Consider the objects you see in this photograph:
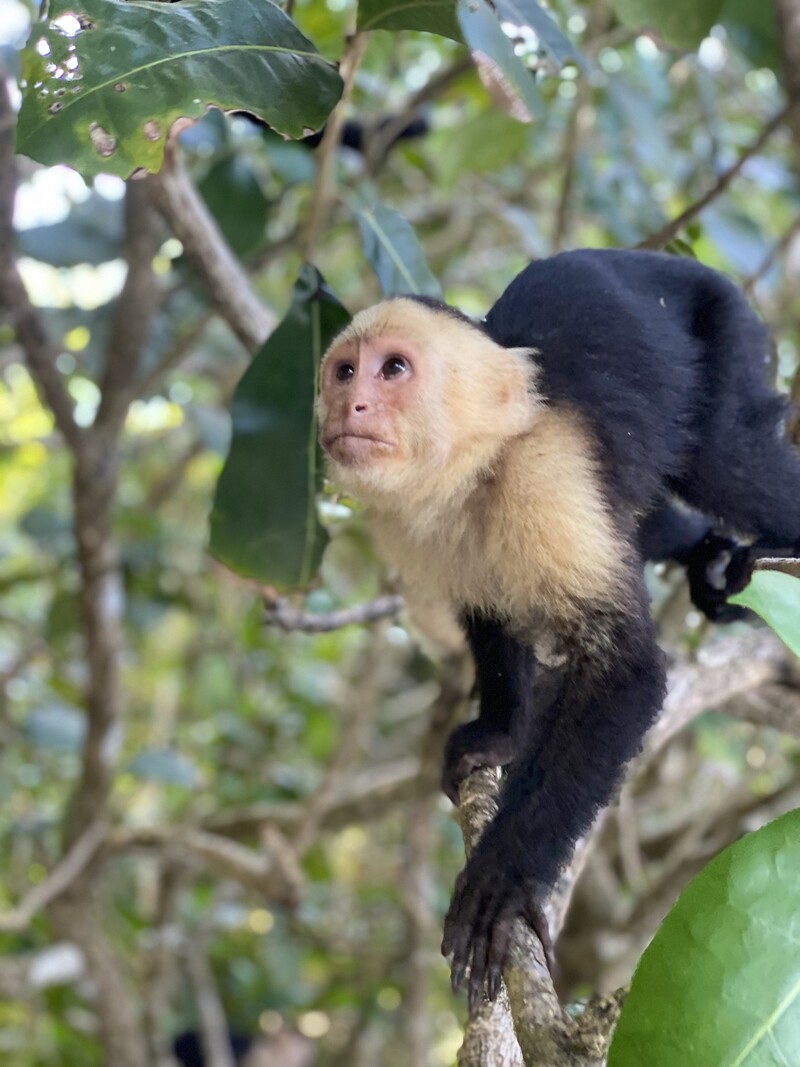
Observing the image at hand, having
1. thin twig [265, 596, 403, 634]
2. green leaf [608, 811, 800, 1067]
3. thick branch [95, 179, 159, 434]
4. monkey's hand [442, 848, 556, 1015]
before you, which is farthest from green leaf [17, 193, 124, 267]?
green leaf [608, 811, 800, 1067]

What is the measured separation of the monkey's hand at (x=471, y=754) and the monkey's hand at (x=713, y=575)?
0.39 meters

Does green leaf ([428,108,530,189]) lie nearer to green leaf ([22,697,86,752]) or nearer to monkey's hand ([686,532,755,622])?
monkey's hand ([686,532,755,622])

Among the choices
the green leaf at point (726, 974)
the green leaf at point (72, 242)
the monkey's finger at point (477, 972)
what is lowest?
the monkey's finger at point (477, 972)

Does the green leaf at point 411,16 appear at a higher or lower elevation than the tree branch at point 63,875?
higher

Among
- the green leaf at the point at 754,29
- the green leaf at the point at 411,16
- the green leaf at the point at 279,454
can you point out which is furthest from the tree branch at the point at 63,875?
the green leaf at the point at 754,29

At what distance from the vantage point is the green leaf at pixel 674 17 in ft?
5.09

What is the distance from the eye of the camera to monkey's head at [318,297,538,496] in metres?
1.22

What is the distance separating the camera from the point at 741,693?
5.48 feet

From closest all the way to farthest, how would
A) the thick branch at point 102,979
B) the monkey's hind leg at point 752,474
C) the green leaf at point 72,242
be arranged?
the monkey's hind leg at point 752,474
the green leaf at point 72,242
the thick branch at point 102,979

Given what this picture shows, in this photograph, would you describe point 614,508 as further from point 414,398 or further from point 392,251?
point 392,251

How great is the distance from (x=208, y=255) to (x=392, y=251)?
328 mm

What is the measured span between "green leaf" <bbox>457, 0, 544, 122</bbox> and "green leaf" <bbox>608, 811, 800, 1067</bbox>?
31.7 inches

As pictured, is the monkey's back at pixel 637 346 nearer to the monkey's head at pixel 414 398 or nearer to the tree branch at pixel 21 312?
the monkey's head at pixel 414 398

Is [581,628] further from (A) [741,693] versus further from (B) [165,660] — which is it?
(B) [165,660]
